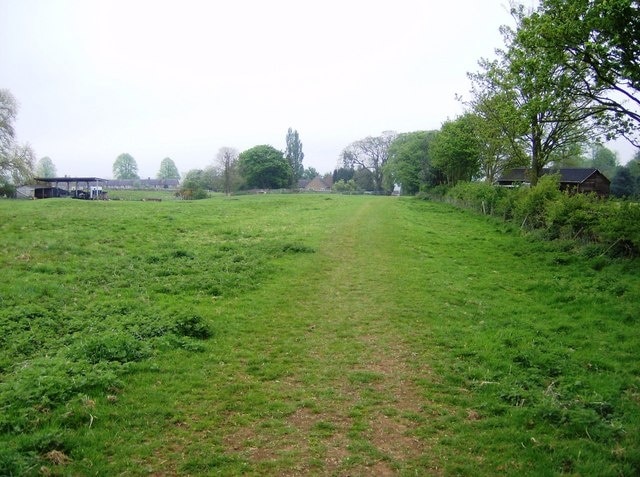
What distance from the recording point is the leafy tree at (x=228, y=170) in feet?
A: 331

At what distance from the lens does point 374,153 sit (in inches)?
5340

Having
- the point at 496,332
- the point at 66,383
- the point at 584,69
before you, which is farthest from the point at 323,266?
the point at 584,69

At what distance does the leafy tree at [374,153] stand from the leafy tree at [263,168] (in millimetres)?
31993

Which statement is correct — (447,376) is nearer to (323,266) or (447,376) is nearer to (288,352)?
(288,352)

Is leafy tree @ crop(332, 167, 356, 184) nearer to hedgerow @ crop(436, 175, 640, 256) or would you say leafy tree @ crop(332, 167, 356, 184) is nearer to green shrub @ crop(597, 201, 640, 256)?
hedgerow @ crop(436, 175, 640, 256)

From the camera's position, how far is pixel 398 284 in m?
14.7

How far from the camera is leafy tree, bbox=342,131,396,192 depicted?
132375 millimetres

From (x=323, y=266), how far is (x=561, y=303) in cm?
814

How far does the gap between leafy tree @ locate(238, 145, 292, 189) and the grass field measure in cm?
9323

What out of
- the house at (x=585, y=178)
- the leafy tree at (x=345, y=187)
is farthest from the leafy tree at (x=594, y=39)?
the leafy tree at (x=345, y=187)

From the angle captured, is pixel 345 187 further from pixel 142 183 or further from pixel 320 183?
pixel 142 183

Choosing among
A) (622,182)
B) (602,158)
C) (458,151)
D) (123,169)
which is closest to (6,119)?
(458,151)

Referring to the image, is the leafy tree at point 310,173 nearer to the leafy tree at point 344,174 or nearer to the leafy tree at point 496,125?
the leafy tree at point 344,174

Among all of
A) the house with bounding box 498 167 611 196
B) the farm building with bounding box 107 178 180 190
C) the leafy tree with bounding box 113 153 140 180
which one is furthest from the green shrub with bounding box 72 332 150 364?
the leafy tree with bounding box 113 153 140 180
